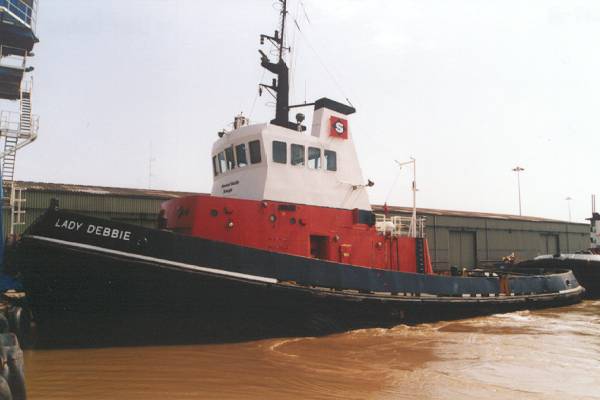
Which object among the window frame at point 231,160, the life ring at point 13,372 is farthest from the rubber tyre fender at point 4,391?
the window frame at point 231,160

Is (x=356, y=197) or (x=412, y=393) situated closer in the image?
(x=412, y=393)

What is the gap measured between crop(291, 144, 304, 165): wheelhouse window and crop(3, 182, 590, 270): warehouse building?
10.2 metres

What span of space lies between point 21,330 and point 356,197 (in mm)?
6168

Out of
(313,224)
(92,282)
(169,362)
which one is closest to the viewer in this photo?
(169,362)

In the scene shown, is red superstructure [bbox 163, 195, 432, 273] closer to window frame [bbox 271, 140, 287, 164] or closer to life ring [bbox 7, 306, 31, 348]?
window frame [bbox 271, 140, 287, 164]

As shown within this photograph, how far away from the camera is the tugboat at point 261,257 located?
20.0 feet

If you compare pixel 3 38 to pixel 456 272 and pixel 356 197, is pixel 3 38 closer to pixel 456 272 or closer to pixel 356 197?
pixel 356 197

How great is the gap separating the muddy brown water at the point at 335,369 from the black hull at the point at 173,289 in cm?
28

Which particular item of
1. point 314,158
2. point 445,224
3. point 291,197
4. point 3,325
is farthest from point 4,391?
point 445,224

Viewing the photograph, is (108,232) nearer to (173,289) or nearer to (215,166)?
(173,289)

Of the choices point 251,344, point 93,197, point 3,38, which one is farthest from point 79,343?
point 3,38

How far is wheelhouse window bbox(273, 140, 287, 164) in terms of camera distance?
8.09 meters

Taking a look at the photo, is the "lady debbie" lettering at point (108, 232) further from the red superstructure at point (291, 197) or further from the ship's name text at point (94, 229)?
the red superstructure at point (291, 197)

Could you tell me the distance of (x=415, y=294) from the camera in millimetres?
8992
